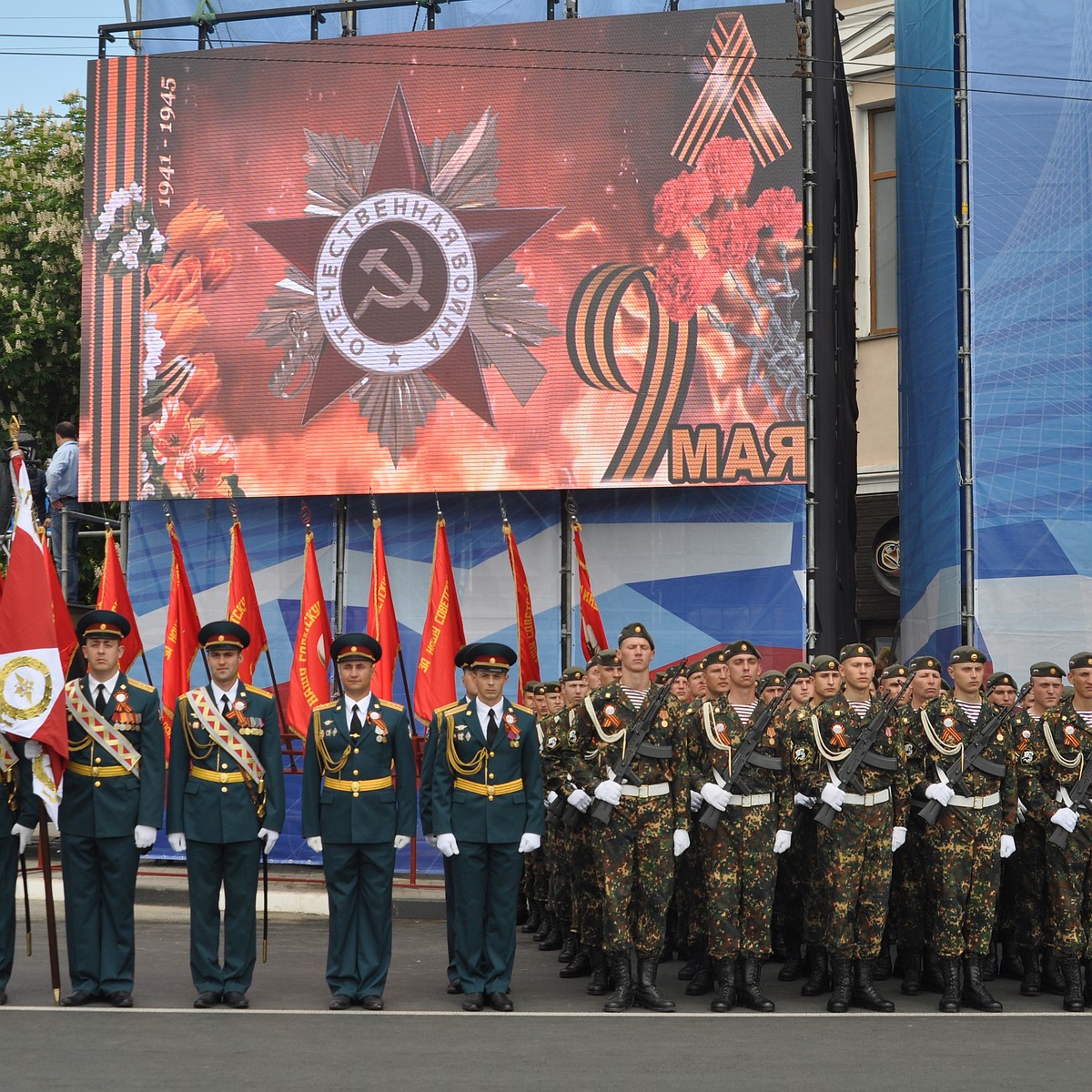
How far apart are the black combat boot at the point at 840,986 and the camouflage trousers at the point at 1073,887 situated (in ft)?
3.56

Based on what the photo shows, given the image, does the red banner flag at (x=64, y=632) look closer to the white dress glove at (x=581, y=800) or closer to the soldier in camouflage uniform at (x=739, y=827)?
the white dress glove at (x=581, y=800)

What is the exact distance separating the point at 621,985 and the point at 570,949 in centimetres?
168

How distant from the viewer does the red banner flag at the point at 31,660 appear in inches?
309

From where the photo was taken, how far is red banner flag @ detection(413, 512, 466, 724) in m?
13.1

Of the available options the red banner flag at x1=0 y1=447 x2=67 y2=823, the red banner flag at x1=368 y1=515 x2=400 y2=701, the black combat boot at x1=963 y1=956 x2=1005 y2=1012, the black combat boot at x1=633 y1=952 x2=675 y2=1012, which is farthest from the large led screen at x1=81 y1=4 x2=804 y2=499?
the red banner flag at x1=0 y1=447 x2=67 y2=823

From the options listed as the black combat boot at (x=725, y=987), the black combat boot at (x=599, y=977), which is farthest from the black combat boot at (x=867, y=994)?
the black combat boot at (x=599, y=977)

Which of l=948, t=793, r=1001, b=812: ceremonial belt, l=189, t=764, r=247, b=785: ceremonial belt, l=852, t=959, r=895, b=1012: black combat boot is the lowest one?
l=852, t=959, r=895, b=1012: black combat boot

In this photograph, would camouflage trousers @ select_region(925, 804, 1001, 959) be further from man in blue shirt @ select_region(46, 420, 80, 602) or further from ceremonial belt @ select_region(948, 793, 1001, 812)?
man in blue shirt @ select_region(46, 420, 80, 602)

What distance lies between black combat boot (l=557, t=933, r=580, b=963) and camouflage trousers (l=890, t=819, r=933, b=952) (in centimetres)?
176

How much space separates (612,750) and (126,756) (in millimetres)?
2295

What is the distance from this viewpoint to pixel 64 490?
15.3 metres

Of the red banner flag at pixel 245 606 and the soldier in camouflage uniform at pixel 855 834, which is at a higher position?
the red banner flag at pixel 245 606

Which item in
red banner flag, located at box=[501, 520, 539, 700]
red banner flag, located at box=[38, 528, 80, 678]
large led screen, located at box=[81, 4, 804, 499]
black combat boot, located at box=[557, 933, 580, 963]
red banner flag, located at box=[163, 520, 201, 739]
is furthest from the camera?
red banner flag, located at box=[163, 520, 201, 739]

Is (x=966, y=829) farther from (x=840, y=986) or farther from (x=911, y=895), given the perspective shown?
(x=840, y=986)
